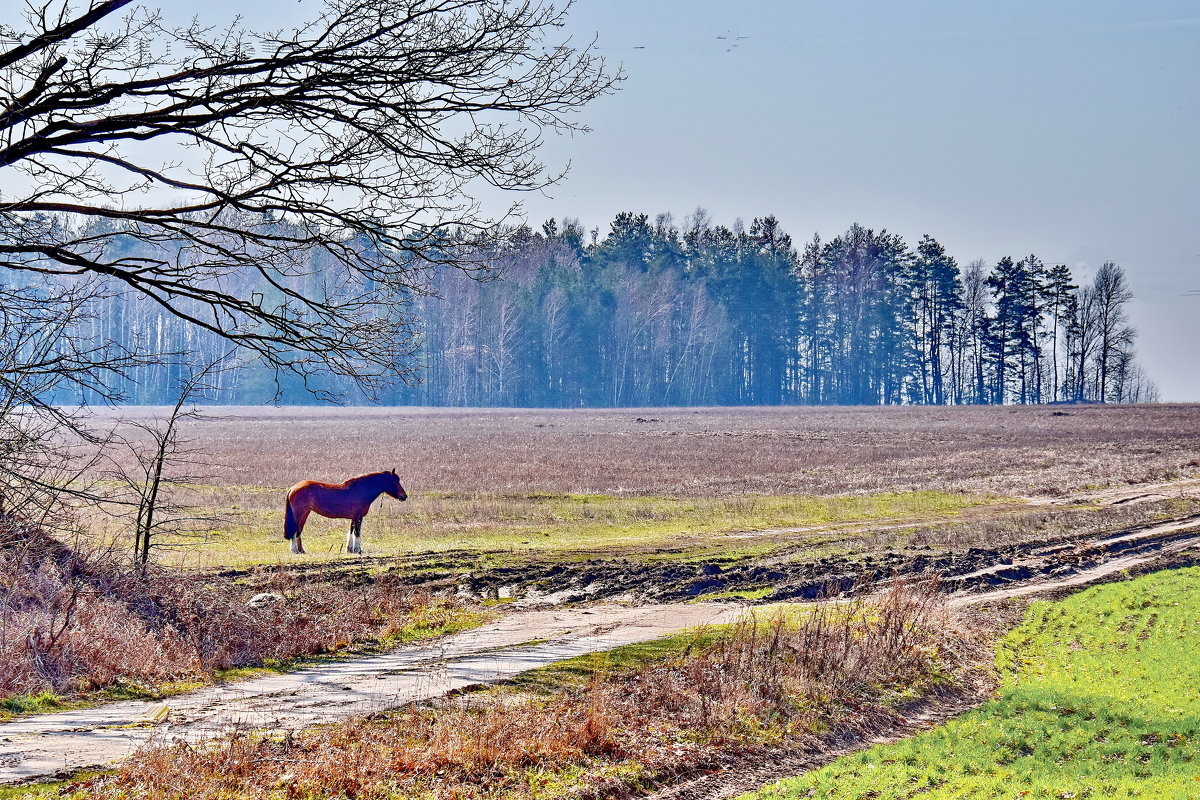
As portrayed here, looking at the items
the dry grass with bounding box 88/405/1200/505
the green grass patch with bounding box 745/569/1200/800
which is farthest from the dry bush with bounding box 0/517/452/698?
the dry grass with bounding box 88/405/1200/505

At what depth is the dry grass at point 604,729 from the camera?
879 cm

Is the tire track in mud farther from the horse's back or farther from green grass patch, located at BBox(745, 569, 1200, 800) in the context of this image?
the horse's back

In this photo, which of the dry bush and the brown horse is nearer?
the dry bush

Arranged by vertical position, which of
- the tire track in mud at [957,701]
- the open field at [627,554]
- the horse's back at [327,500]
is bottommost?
the tire track in mud at [957,701]

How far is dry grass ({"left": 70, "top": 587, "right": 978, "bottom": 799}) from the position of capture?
879 cm

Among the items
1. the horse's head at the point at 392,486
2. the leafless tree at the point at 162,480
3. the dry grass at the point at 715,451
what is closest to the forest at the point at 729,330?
the dry grass at the point at 715,451

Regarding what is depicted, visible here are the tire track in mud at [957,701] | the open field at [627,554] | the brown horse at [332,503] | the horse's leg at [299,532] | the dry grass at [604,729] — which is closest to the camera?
the dry grass at [604,729]

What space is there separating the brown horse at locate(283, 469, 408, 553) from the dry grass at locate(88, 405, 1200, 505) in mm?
6843

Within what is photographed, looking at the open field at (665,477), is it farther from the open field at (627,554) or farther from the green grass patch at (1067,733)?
the green grass patch at (1067,733)

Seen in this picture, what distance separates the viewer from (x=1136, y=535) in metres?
29.5

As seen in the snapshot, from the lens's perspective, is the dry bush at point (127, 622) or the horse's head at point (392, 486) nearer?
the dry bush at point (127, 622)

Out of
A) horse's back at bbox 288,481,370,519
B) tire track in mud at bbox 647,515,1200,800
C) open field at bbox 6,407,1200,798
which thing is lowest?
tire track in mud at bbox 647,515,1200,800

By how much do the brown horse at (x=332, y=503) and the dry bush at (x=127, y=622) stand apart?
8478 mm

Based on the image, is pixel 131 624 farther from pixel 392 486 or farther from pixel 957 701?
pixel 392 486
